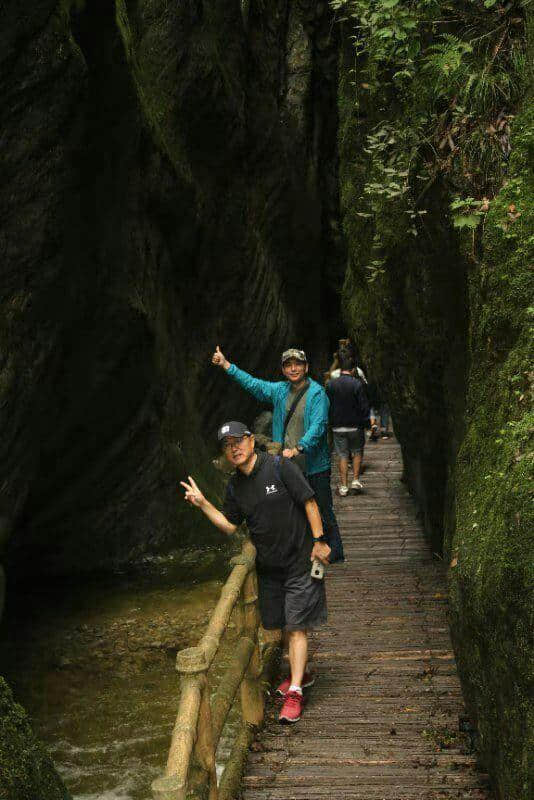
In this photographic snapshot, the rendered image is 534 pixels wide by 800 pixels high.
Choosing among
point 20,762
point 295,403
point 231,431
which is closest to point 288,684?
point 231,431

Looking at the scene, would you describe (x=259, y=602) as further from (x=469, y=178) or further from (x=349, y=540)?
(x=349, y=540)

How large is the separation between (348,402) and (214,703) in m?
7.79

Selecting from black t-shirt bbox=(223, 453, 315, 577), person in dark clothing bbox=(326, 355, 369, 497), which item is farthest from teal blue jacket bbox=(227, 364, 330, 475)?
person in dark clothing bbox=(326, 355, 369, 497)

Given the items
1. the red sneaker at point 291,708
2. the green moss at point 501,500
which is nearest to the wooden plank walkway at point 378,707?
the red sneaker at point 291,708

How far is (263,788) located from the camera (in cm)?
537

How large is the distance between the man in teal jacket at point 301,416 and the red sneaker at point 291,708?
5.63ft

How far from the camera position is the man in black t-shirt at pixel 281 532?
5.97m

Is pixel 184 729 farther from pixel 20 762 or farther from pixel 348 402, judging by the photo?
pixel 348 402

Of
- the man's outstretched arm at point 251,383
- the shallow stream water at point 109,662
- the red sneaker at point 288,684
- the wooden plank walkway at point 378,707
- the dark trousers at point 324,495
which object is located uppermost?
the man's outstretched arm at point 251,383

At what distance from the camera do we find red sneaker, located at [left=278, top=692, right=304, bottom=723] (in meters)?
6.20

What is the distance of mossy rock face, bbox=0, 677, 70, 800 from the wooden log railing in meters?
0.70

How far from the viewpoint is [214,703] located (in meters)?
5.10

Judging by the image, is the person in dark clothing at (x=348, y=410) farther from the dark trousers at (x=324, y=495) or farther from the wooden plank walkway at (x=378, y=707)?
the dark trousers at (x=324, y=495)

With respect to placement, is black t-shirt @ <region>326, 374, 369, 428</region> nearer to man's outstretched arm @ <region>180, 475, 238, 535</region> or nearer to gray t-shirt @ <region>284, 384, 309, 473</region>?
gray t-shirt @ <region>284, 384, 309, 473</region>
